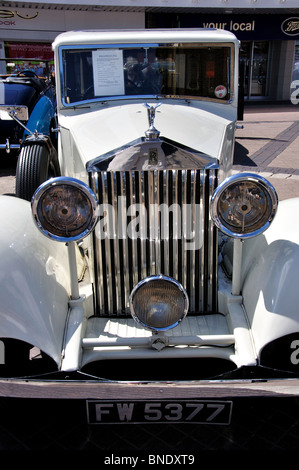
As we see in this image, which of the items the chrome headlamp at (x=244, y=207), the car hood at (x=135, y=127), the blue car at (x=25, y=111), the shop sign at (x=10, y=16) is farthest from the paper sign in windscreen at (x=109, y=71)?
the shop sign at (x=10, y=16)

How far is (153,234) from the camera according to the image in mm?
2482

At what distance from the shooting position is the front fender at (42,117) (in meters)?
7.23

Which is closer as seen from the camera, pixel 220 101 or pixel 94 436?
pixel 94 436

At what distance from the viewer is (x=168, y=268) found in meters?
2.55

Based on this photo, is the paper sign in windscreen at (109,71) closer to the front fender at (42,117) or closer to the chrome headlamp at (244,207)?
the chrome headlamp at (244,207)

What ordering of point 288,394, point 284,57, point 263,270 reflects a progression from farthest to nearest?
point 284,57
point 263,270
point 288,394

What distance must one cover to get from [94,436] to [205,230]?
50.7 inches

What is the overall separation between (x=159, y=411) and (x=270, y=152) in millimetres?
7717

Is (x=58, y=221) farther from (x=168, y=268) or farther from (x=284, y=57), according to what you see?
(x=284, y=57)

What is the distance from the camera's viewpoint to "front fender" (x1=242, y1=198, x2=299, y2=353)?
84.4 inches

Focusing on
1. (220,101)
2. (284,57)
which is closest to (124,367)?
(220,101)

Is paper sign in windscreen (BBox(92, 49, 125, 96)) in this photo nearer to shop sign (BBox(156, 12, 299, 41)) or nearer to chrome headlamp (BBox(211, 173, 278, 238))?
chrome headlamp (BBox(211, 173, 278, 238))

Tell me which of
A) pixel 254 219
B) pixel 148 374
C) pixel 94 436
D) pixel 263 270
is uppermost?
pixel 254 219

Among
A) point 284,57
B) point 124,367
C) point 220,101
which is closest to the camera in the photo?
point 124,367
